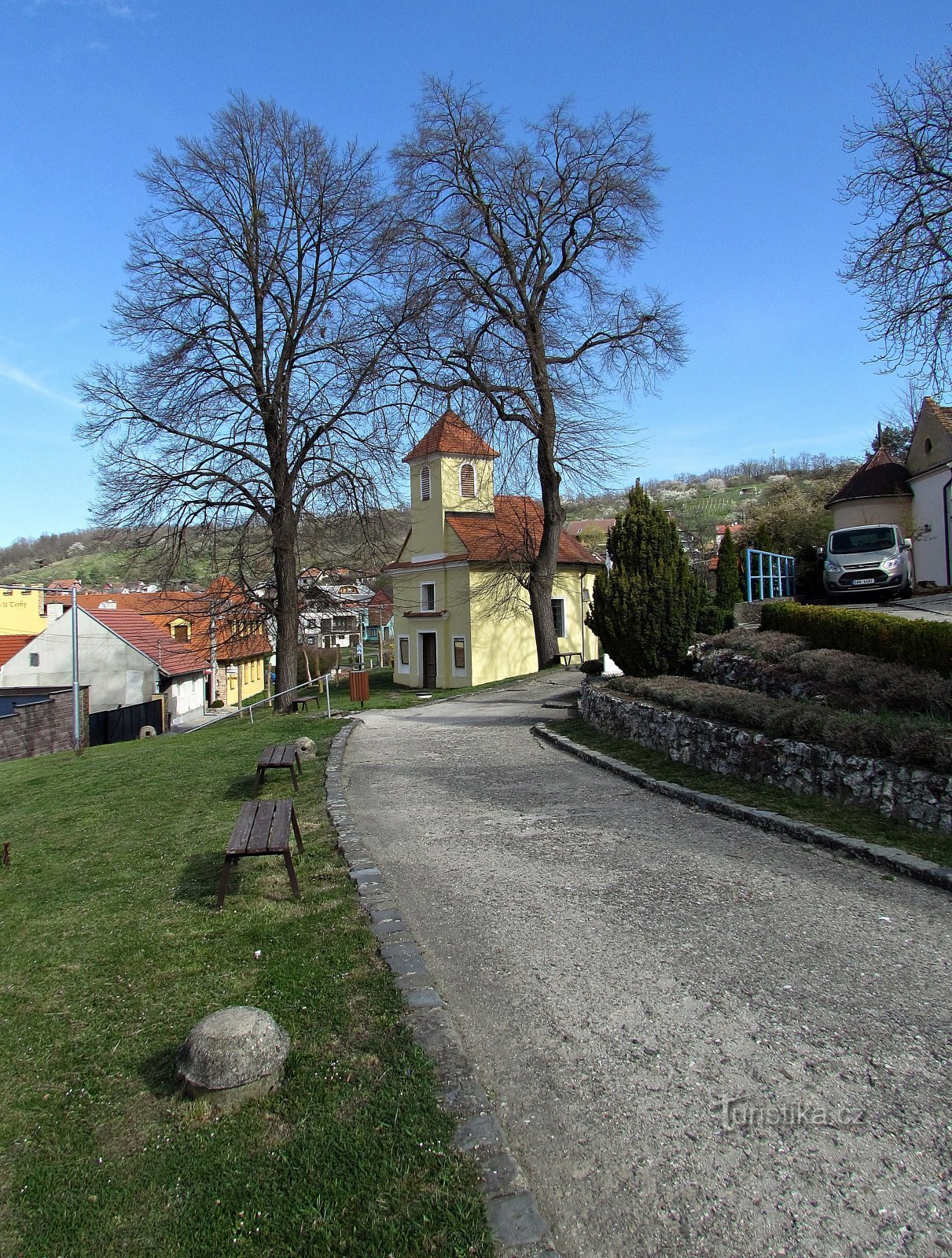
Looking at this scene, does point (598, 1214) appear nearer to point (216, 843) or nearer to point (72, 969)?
point (72, 969)

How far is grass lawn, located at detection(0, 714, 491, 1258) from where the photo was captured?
282 centimetres

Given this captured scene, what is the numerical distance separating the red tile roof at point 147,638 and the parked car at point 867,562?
27447 mm

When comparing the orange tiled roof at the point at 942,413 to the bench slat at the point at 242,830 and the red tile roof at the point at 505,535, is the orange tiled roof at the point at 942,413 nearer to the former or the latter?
the red tile roof at the point at 505,535

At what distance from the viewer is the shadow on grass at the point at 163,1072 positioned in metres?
3.63

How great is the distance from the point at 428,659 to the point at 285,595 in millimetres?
13752

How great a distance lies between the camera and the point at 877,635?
9.92 metres

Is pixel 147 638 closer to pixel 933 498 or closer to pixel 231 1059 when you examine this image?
pixel 933 498

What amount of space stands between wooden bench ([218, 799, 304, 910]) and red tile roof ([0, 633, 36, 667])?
38.0 m

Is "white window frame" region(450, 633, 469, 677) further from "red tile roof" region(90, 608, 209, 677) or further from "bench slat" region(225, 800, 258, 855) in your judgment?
"bench slat" region(225, 800, 258, 855)

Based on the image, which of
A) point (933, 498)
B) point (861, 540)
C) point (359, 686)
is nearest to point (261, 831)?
point (359, 686)

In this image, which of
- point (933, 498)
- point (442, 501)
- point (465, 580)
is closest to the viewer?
point (933, 498)

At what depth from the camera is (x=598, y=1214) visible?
9.37ft

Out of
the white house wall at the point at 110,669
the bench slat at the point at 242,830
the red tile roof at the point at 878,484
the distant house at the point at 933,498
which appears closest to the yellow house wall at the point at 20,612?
the white house wall at the point at 110,669

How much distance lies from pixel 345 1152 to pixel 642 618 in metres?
10.9
